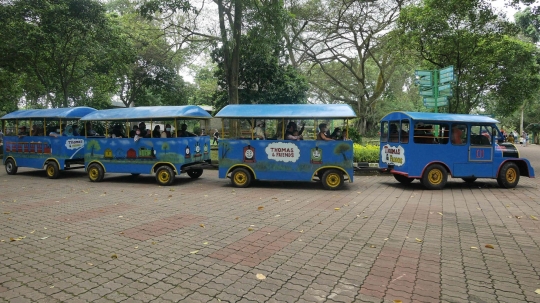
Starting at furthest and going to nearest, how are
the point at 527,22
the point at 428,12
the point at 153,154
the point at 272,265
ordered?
the point at 527,22, the point at 428,12, the point at 153,154, the point at 272,265

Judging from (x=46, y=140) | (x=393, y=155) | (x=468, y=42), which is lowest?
(x=393, y=155)

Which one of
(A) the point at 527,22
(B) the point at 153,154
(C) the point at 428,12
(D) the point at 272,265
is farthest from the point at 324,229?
(A) the point at 527,22

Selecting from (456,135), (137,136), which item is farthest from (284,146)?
(456,135)

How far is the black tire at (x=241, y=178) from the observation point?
10.4 m

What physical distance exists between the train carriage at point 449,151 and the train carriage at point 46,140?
1097 centimetres

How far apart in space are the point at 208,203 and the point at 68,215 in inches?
109

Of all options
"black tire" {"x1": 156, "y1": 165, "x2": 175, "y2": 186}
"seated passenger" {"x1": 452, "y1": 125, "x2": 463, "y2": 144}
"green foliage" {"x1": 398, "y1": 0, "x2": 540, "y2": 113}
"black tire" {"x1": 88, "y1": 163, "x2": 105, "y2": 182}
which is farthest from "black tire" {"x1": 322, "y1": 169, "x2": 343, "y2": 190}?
"green foliage" {"x1": 398, "y1": 0, "x2": 540, "y2": 113}

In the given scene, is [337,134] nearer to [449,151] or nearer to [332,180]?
[332,180]

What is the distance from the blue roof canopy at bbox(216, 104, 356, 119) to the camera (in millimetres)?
9656

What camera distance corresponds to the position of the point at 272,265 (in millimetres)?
4262

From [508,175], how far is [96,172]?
12.9 metres

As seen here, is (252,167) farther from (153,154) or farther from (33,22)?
(33,22)

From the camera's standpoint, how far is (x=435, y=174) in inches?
396

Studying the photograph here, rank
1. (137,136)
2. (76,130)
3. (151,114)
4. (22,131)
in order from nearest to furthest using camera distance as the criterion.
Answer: (151,114)
(137,136)
(76,130)
(22,131)
